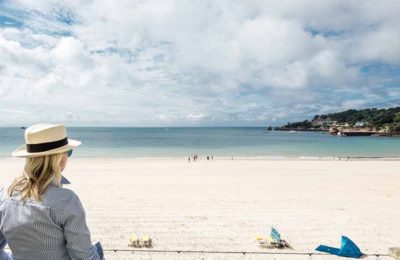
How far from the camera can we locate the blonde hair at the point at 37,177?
1.77 meters

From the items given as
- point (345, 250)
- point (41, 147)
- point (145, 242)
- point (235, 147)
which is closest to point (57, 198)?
point (41, 147)

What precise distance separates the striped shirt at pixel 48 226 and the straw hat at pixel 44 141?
18 centimetres

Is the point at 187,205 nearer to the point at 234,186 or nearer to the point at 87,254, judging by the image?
the point at 234,186

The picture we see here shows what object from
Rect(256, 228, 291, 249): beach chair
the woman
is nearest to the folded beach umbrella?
Rect(256, 228, 291, 249): beach chair

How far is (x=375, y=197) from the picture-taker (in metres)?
12.6

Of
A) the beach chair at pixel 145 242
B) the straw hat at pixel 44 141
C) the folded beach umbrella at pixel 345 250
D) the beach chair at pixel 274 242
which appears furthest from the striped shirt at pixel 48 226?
the folded beach umbrella at pixel 345 250

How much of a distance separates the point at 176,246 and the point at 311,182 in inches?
444

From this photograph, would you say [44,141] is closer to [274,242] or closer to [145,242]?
[145,242]

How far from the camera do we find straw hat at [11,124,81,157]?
1.84m

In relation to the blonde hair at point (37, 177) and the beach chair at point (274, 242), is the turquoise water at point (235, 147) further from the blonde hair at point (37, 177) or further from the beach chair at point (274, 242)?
the blonde hair at point (37, 177)

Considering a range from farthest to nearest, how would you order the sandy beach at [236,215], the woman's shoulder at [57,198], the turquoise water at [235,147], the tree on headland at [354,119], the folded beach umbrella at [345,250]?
the tree on headland at [354,119], the turquoise water at [235,147], the sandy beach at [236,215], the folded beach umbrella at [345,250], the woman's shoulder at [57,198]

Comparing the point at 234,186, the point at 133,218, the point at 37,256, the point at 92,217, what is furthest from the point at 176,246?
the point at 234,186

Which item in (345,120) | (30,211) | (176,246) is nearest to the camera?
(30,211)

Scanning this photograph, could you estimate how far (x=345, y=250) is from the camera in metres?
6.37
